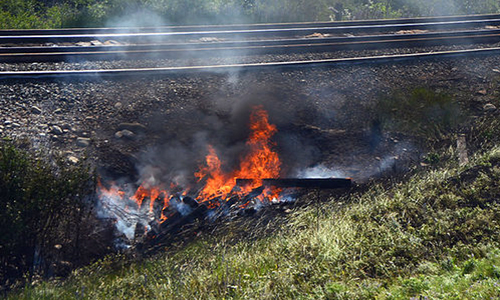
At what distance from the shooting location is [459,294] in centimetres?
450

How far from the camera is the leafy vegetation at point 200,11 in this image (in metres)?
13.9

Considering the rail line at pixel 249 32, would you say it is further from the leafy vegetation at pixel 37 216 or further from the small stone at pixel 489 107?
the leafy vegetation at pixel 37 216

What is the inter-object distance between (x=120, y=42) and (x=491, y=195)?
11.4 m

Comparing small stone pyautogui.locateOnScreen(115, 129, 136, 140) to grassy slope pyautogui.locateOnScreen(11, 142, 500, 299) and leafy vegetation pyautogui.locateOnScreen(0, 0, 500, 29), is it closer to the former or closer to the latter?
grassy slope pyautogui.locateOnScreen(11, 142, 500, 299)

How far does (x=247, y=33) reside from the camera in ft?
44.8

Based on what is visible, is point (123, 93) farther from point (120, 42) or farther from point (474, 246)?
point (474, 246)

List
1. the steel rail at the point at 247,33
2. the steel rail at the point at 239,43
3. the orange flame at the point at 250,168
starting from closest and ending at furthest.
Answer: the orange flame at the point at 250,168, the steel rail at the point at 239,43, the steel rail at the point at 247,33

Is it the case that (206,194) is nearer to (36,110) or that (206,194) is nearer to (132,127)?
(132,127)

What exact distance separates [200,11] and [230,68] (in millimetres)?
5446

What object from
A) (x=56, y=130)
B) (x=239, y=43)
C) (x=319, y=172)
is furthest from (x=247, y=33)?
(x=56, y=130)

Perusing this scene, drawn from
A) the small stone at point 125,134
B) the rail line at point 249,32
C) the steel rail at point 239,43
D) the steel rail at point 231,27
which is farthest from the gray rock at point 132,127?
the steel rail at point 231,27

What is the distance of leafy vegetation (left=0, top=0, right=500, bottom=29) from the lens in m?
13.9

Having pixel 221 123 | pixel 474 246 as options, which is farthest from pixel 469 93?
pixel 221 123

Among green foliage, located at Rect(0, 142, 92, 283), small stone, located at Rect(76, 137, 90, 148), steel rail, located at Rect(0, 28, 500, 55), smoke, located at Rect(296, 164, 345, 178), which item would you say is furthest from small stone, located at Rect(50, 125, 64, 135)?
smoke, located at Rect(296, 164, 345, 178)
